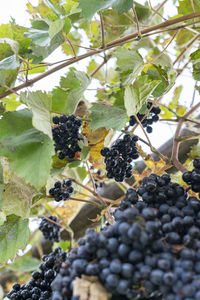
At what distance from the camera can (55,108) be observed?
100cm

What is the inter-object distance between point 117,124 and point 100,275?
0.44m

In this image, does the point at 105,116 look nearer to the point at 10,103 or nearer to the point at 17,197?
the point at 17,197

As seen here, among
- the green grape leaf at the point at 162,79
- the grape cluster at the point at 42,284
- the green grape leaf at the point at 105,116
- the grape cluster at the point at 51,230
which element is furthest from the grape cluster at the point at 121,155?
the grape cluster at the point at 51,230

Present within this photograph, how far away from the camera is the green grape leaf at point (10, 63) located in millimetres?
835

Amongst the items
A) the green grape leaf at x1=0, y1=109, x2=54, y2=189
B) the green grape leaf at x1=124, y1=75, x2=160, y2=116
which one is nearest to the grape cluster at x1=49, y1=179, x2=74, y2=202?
the green grape leaf at x1=0, y1=109, x2=54, y2=189

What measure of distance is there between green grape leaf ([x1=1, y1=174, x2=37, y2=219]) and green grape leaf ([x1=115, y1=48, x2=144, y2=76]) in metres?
0.43

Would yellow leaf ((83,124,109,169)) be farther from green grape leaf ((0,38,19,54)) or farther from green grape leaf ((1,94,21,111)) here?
green grape leaf ((1,94,21,111))

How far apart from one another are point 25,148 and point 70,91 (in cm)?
30

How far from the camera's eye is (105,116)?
90cm

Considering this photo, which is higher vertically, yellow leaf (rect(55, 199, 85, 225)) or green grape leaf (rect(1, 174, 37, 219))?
green grape leaf (rect(1, 174, 37, 219))

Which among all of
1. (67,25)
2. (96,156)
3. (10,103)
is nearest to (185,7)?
(67,25)

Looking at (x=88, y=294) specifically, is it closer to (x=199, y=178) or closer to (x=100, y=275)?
(x=100, y=275)

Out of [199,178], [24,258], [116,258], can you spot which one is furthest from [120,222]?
[24,258]

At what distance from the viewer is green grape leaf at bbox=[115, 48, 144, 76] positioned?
3.06 feet
